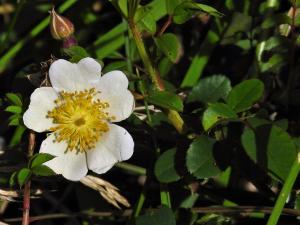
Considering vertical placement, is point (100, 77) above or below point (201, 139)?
above

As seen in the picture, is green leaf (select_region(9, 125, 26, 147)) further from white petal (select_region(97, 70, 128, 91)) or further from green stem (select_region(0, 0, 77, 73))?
white petal (select_region(97, 70, 128, 91))

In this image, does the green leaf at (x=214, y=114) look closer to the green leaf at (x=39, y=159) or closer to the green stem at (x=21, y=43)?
the green leaf at (x=39, y=159)

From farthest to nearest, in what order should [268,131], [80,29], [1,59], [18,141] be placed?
[80,29] → [1,59] → [18,141] → [268,131]

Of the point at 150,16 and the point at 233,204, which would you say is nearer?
the point at 150,16

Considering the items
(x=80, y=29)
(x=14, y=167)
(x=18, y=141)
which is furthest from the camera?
(x=80, y=29)

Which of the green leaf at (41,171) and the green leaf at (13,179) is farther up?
the green leaf at (41,171)

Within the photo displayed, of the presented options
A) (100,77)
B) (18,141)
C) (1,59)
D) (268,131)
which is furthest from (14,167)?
(268,131)

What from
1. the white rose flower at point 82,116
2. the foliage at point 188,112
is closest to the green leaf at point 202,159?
the foliage at point 188,112

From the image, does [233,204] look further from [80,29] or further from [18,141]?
[80,29]
